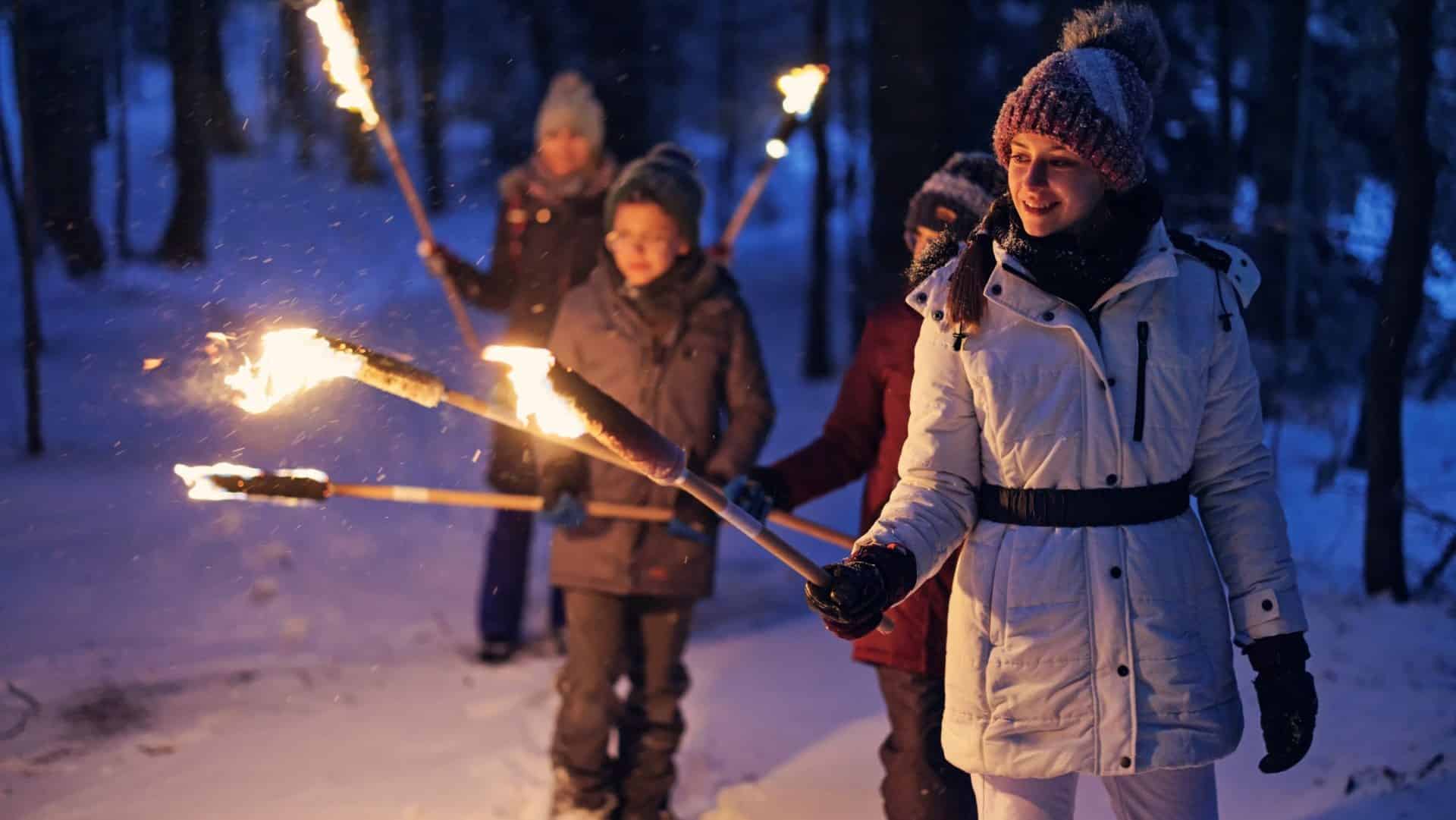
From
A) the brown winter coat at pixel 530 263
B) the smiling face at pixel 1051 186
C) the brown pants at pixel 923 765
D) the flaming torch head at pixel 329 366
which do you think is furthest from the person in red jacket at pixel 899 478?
the brown winter coat at pixel 530 263

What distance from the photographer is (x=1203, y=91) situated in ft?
36.4

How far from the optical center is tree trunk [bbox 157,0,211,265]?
1755 centimetres

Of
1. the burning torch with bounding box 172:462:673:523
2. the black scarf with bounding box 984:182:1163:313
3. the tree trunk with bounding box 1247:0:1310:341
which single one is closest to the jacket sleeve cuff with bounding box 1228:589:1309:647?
the black scarf with bounding box 984:182:1163:313

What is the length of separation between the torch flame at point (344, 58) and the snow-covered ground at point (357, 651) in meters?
2.47

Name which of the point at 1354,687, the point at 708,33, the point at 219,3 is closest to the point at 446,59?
the point at 708,33

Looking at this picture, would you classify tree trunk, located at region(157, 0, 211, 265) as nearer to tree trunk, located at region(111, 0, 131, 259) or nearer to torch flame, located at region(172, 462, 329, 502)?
tree trunk, located at region(111, 0, 131, 259)

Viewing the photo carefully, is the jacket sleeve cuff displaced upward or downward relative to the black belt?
downward

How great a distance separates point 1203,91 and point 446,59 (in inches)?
1101

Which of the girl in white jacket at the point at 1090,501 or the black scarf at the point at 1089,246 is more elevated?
the black scarf at the point at 1089,246

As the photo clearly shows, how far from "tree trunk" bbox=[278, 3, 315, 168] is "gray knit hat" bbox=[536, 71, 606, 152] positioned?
66.1ft

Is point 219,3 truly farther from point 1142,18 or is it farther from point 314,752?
point 1142,18

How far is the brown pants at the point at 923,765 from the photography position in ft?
12.2

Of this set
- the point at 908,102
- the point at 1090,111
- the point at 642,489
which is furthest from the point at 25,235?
the point at 1090,111

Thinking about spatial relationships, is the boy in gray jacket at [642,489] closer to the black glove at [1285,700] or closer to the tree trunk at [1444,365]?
the black glove at [1285,700]
